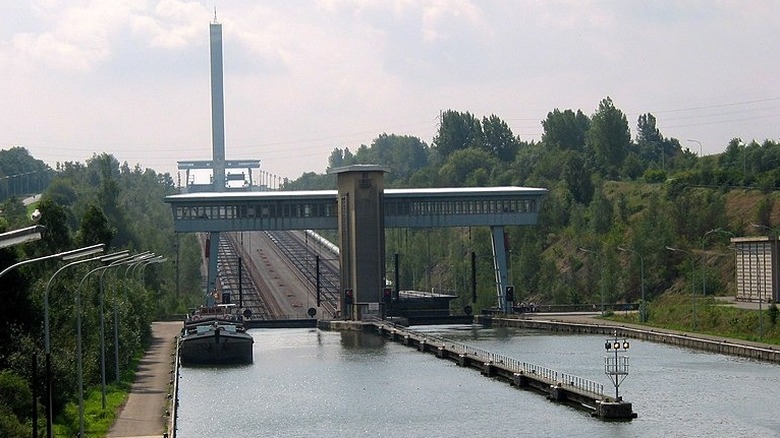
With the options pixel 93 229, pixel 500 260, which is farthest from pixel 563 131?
pixel 93 229

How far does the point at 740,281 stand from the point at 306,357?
103 ft

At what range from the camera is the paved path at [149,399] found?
4794cm

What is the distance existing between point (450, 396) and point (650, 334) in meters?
26.8

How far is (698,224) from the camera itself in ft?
406

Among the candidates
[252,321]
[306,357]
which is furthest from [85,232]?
[252,321]

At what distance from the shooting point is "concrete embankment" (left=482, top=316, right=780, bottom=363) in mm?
72750

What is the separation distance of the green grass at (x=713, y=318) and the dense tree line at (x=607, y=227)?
2990 mm

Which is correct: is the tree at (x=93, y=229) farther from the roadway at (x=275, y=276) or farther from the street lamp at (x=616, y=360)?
the roadway at (x=275, y=276)

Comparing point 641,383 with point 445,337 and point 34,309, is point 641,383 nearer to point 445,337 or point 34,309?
point 34,309

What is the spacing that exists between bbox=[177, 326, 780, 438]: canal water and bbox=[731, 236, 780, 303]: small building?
1164cm

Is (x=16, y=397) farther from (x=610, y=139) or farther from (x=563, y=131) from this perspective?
(x=563, y=131)

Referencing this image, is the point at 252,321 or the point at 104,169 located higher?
the point at 104,169

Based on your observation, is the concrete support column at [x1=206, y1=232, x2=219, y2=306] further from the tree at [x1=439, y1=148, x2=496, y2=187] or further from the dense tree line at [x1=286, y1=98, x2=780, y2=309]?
the tree at [x1=439, y1=148, x2=496, y2=187]

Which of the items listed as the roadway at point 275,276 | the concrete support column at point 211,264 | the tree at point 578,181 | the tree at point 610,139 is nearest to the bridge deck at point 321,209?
the concrete support column at point 211,264
